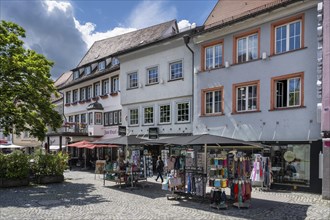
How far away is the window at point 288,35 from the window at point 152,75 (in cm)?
962

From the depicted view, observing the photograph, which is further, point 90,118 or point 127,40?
point 127,40

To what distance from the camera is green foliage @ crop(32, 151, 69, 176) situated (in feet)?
60.9

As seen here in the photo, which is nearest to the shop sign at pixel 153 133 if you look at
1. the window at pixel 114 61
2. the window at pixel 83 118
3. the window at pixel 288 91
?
the window at pixel 114 61

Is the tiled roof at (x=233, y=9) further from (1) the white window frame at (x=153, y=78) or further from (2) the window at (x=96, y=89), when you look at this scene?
(2) the window at (x=96, y=89)

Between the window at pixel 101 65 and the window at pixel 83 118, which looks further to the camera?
the window at pixel 83 118

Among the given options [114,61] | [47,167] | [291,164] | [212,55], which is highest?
[114,61]

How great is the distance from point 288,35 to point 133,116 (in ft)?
45.6

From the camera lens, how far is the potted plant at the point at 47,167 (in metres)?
18.5

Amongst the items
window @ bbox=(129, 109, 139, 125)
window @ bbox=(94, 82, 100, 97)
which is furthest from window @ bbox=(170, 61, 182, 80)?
window @ bbox=(94, 82, 100, 97)

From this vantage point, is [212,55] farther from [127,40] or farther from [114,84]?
[127,40]

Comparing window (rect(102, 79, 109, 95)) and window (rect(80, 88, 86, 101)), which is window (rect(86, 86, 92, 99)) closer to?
window (rect(80, 88, 86, 101))

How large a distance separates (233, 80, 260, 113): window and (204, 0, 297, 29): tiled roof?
3.89 meters

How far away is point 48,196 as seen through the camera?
14141 millimetres

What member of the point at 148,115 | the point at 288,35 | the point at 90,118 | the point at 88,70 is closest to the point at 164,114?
the point at 148,115
